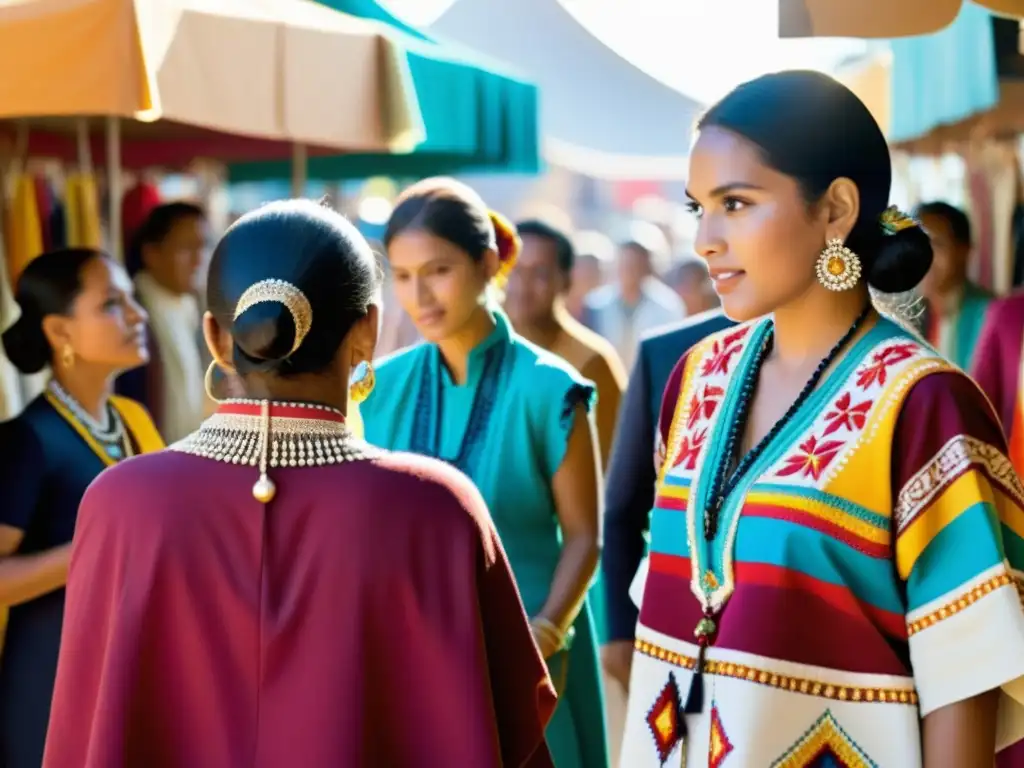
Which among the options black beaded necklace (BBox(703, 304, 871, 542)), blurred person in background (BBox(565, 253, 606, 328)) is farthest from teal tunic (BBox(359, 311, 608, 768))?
blurred person in background (BBox(565, 253, 606, 328))

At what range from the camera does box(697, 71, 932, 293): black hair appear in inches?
97.3

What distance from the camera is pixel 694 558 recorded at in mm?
2520

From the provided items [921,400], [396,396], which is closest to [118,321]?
[396,396]

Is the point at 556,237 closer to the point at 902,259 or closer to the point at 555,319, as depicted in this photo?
the point at 555,319

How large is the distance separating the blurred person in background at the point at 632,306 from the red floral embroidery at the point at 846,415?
8.65 metres

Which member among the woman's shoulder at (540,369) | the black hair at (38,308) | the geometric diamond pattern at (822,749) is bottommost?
the geometric diamond pattern at (822,749)

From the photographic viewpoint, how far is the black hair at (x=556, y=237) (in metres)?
6.66

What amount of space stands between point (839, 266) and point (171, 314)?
461cm

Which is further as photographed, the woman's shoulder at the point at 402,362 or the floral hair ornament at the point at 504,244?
the floral hair ornament at the point at 504,244

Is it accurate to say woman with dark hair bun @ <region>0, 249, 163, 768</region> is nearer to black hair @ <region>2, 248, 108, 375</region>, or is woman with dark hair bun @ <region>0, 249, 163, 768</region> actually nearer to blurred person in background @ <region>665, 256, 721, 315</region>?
black hair @ <region>2, 248, 108, 375</region>

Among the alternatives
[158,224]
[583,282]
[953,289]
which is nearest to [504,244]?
[158,224]

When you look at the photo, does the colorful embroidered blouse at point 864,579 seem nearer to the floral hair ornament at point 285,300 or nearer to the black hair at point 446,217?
the floral hair ornament at point 285,300

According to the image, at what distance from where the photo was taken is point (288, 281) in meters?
2.18

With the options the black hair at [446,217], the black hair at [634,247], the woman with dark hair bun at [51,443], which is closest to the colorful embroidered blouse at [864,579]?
the black hair at [446,217]
